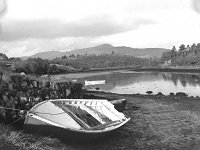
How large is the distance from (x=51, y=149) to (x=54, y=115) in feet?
13.1

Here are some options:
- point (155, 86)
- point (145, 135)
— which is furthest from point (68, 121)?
point (155, 86)

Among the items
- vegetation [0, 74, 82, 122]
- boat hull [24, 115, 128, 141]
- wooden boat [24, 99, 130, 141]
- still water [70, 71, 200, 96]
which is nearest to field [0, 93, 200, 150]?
boat hull [24, 115, 128, 141]

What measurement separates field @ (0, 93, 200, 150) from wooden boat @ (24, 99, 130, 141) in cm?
69

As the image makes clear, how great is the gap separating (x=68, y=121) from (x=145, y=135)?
23.2ft

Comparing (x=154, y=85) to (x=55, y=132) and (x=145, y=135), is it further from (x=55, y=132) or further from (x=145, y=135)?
(x=55, y=132)

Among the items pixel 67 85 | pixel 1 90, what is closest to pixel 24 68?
pixel 67 85

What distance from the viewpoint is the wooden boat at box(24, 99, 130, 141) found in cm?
1973

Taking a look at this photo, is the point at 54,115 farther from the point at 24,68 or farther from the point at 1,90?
the point at 24,68

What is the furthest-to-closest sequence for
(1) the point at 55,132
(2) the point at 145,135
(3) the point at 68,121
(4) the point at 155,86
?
(4) the point at 155,86, (2) the point at 145,135, (3) the point at 68,121, (1) the point at 55,132

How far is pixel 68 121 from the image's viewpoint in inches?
814

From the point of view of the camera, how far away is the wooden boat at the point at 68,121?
64.7 feet

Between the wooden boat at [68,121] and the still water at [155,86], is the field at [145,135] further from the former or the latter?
the still water at [155,86]

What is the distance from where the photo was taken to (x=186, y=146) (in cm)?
2106

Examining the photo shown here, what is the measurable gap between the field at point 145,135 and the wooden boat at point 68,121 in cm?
69
